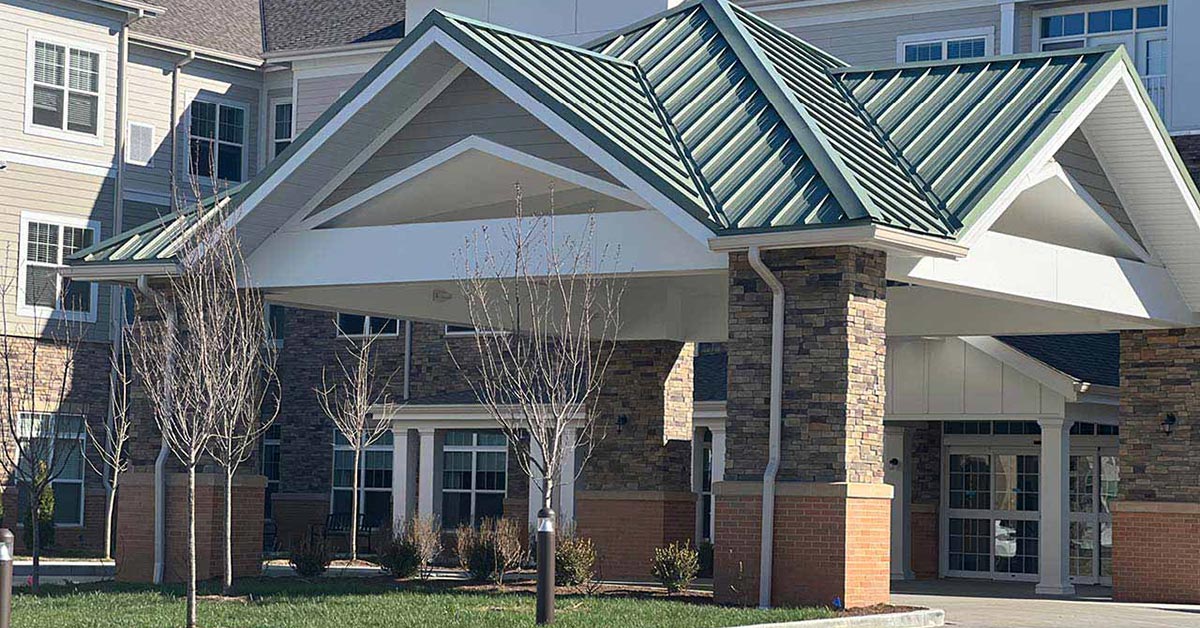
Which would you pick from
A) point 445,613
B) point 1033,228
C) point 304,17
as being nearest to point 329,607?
point 445,613

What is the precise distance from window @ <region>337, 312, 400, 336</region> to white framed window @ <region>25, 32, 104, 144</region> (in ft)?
22.0

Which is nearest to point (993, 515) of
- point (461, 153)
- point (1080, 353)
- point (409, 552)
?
point (1080, 353)

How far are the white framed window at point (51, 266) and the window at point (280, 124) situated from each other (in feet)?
19.6

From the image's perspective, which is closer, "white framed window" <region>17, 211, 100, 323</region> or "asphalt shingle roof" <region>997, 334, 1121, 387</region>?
"asphalt shingle roof" <region>997, 334, 1121, 387</region>

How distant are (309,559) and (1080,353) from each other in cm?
1290

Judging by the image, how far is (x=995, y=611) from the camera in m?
21.4

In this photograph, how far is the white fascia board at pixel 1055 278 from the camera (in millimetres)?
19578

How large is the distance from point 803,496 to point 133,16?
24.0 m

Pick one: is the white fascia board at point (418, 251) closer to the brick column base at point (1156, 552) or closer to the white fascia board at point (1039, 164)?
the white fascia board at point (1039, 164)

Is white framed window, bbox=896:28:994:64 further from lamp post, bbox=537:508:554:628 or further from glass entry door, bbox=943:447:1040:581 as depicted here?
lamp post, bbox=537:508:554:628

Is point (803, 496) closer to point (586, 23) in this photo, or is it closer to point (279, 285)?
point (279, 285)

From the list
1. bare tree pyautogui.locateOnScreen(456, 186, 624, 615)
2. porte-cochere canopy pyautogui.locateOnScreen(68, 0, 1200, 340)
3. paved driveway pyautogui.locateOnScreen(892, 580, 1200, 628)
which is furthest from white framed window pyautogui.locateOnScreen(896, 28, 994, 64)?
bare tree pyautogui.locateOnScreen(456, 186, 624, 615)

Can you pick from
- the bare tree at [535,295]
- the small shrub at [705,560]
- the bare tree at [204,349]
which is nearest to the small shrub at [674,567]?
the bare tree at [535,295]

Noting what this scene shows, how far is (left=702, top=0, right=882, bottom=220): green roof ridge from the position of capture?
1794cm
